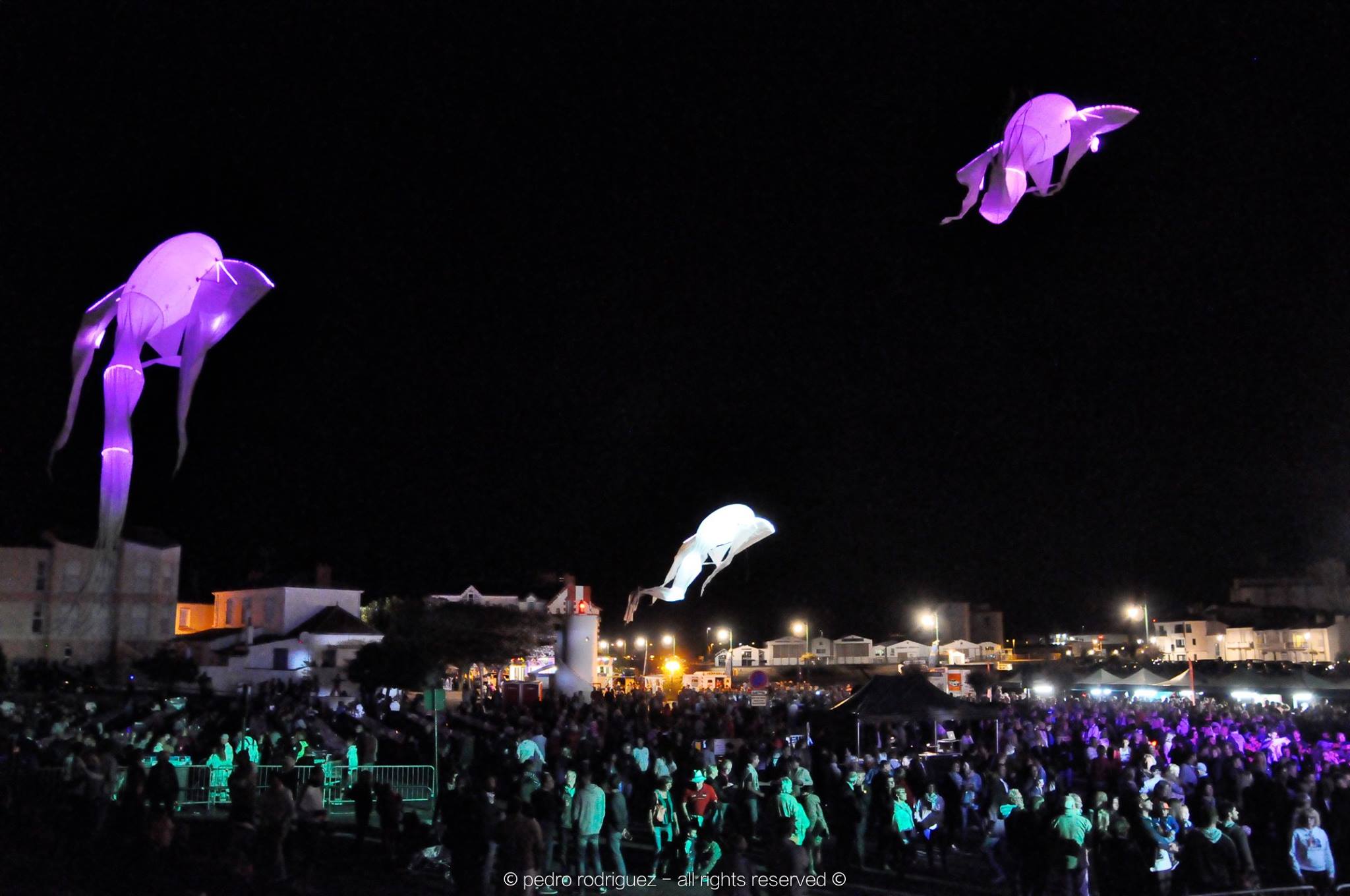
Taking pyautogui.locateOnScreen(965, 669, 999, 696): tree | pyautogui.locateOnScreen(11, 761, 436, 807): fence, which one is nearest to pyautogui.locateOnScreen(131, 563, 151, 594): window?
pyautogui.locateOnScreen(965, 669, 999, 696): tree

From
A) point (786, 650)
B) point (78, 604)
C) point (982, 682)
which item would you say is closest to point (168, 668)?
point (78, 604)

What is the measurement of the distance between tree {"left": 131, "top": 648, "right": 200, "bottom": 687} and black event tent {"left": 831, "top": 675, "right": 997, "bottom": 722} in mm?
26825

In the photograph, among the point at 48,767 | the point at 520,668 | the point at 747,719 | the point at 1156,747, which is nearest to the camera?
the point at 48,767

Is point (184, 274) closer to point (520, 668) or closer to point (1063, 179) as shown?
point (1063, 179)

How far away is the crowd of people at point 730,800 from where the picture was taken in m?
9.57

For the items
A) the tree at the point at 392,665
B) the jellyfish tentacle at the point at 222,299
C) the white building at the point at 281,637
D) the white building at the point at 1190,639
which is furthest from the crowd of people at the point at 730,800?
the white building at the point at 1190,639

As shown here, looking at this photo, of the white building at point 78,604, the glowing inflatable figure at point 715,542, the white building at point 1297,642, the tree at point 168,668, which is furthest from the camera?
the white building at point 1297,642

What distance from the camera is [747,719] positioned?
77.6 feet

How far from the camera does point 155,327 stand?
33.5 ft

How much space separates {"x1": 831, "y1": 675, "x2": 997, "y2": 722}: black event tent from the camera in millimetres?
18391

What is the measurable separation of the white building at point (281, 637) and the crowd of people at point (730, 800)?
1904 cm

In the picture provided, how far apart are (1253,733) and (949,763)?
8293 mm

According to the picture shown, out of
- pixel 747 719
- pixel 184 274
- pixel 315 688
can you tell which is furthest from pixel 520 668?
pixel 184 274

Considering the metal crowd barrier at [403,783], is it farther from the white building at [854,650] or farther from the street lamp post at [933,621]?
the white building at [854,650]
